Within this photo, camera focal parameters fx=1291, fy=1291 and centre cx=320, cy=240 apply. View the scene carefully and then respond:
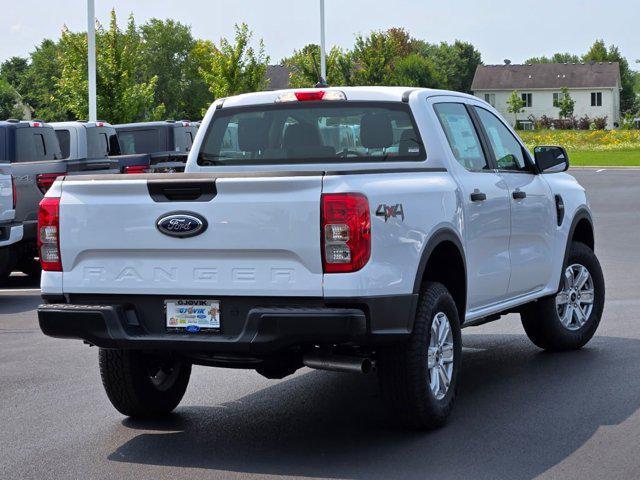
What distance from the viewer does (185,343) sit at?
262 inches

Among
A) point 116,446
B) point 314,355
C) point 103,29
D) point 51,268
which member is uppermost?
point 103,29

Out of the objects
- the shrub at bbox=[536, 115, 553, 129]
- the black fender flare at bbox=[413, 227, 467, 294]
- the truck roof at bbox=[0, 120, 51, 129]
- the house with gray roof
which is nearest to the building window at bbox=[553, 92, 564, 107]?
the house with gray roof

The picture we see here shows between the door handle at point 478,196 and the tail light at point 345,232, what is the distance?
158cm

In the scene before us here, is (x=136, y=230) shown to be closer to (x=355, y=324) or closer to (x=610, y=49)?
(x=355, y=324)

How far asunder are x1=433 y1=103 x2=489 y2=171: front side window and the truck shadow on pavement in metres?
1.48

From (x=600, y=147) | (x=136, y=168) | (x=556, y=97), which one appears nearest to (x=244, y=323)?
(x=136, y=168)

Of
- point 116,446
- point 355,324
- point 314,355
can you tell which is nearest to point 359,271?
point 355,324

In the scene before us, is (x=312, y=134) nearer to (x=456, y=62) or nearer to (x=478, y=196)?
(x=478, y=196)

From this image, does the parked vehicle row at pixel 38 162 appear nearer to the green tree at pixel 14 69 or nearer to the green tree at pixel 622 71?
the green tree at pixel 14 69

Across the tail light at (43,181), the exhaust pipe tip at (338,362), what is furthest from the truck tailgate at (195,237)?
the tail light at (43,181)

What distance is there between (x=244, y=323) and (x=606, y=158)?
57557 mm

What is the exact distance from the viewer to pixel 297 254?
643 centimetres

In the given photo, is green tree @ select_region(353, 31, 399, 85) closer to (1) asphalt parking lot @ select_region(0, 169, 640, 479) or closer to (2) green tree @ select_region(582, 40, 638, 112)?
(1) asphalt parking lot @ select_region(0, 169, 640, 479)

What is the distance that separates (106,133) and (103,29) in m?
21.5
